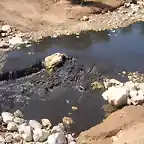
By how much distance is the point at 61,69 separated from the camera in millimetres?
15164

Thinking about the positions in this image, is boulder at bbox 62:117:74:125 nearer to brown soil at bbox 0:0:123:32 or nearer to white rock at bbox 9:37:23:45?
white rock at bbox 9:37:23:45

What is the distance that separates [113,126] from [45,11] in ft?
40.3

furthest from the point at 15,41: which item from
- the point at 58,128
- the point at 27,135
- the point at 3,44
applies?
the point at 27,135

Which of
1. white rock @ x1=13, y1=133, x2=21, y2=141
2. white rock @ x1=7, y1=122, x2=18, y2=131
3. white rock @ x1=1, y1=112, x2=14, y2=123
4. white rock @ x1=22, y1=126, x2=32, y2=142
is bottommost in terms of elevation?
white rock @ x1=1, y1=112, x2=14, y2=123

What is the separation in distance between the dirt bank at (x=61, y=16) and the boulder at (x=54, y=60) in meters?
3.63

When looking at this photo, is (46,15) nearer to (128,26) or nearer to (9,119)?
(128,26)

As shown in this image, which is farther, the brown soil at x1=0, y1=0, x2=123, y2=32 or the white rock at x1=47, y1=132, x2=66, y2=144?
the brown soil at x1=0, y1=0, x2=123, y2=32

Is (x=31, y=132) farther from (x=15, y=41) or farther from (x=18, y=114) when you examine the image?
(x=15, y=41)

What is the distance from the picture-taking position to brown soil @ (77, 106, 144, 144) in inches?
395

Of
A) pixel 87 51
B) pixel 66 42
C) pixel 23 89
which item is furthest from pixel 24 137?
pixel 66 42

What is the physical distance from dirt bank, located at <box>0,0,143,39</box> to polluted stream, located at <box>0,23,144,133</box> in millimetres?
914

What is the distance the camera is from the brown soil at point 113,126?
1004 centimetres

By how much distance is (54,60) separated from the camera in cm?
1538

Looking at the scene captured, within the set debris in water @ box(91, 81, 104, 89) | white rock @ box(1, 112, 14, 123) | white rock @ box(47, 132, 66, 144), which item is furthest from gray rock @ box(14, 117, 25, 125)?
debris in water @ box(91, 81, 104, 89)
